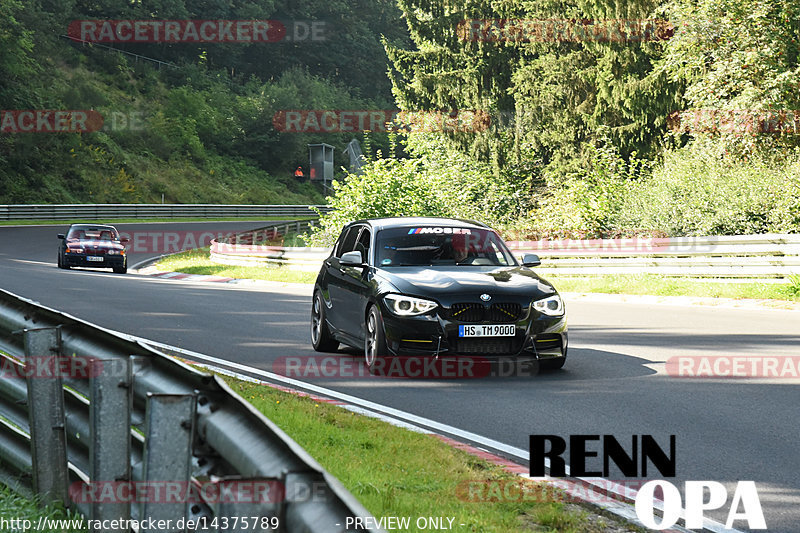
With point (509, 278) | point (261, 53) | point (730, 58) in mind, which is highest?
point (261, 53)

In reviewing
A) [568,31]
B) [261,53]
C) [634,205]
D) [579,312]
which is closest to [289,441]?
[579,312]

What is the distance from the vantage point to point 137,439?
4219 millimetres

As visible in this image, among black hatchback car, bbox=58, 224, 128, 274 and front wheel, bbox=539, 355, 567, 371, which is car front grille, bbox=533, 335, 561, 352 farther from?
black hatchback car, bbox=58, 224, 128, 274

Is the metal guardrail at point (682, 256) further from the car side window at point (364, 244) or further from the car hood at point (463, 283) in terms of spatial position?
the car side window at point (364, 244)

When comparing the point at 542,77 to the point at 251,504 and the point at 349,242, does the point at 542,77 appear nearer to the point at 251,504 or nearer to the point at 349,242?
the point at 349,242

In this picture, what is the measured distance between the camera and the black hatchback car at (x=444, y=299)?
10.0 metres

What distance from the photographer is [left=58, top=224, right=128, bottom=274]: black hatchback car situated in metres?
32.4

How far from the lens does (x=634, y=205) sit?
2617 centimetres

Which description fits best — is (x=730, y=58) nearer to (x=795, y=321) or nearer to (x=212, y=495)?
(x=795, y=321)

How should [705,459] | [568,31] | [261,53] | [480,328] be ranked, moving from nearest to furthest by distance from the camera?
[705,459], [480,328], [568,31], [261,53]

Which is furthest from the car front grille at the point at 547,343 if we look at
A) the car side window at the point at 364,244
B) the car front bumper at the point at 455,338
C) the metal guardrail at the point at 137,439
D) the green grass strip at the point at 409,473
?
the metal guardrail at the point at 137,439

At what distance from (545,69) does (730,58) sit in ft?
38.6

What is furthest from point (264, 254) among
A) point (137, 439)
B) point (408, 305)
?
point (137, 439)

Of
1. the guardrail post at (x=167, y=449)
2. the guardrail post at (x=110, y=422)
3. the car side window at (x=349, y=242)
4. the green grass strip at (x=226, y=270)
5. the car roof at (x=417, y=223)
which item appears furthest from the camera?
the green grass strip at (x=226, y=270)
